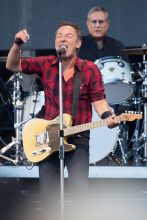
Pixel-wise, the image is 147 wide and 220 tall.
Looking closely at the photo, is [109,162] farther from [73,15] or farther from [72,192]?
[72,192]

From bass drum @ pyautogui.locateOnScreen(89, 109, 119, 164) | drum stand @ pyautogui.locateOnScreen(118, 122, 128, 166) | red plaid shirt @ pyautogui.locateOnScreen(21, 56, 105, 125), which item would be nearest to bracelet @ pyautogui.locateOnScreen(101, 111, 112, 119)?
red plaid shirt @ pyautogui.locateOnScreen(21, 56, 105, 125)

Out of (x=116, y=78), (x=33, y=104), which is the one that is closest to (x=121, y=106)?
(x=116, y=78)

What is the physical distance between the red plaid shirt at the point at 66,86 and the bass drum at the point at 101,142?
2.97 m

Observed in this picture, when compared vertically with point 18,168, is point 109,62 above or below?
above

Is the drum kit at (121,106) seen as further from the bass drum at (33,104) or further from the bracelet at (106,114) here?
the bracelet at (106,114)

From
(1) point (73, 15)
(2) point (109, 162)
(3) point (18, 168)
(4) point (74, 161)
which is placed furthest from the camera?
(1) point (73, 15)

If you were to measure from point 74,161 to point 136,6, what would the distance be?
4.65 metres

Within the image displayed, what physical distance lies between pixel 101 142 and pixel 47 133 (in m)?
3.27

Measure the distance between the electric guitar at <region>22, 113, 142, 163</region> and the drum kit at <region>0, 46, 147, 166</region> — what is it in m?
2.96

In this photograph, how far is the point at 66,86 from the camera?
5.93m

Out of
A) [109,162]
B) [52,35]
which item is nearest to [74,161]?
[109,162]

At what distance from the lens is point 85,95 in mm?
5965

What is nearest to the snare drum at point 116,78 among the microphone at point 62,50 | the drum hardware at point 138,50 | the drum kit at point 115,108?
the drum kit at point 115,108

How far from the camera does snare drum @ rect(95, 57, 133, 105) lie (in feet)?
30.1
